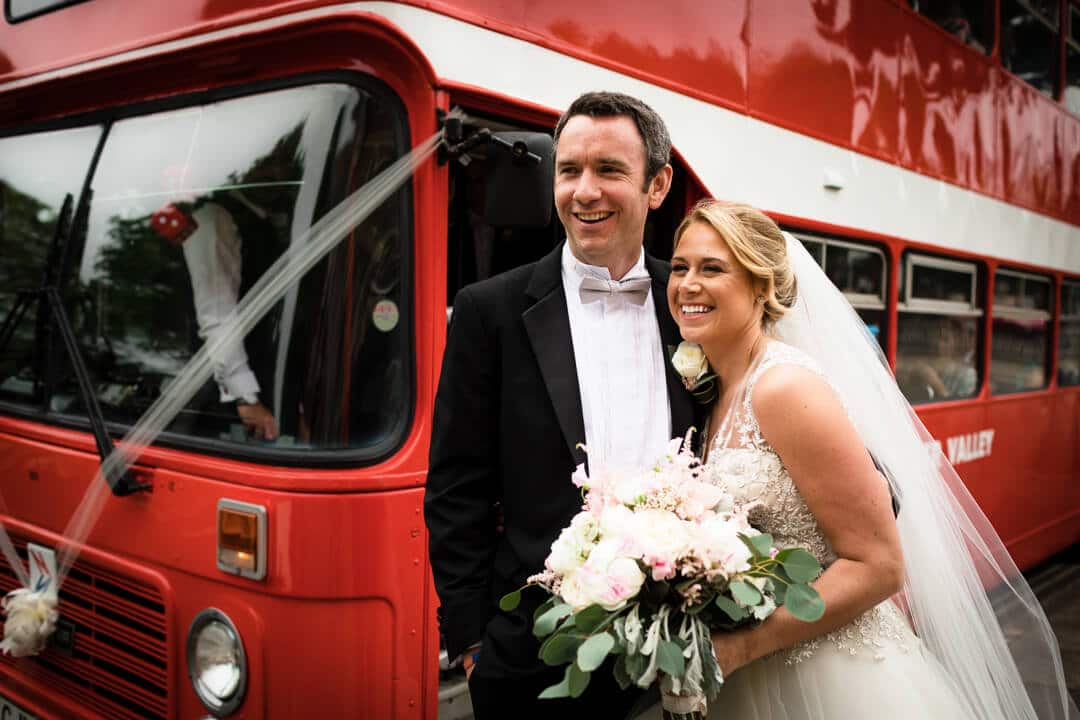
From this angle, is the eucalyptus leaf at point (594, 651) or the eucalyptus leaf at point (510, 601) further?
the eucalyptus leaf at point (510, 601)

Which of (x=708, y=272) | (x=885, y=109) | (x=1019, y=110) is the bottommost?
(x=708, y=272)

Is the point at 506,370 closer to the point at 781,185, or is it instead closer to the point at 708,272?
the point at 708,272

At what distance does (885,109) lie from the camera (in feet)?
14.9

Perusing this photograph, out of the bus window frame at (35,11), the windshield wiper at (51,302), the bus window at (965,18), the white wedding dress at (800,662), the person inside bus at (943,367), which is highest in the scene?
the bus window at (965,18)

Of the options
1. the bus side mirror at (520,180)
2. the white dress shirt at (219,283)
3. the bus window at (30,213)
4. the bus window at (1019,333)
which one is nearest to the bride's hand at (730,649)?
the bus side mirror at (520,180)

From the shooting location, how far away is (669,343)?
6.96 ft

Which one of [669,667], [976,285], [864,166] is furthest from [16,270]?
[976,285]

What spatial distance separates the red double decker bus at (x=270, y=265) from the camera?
89.2 inches

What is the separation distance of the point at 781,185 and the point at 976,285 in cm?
254

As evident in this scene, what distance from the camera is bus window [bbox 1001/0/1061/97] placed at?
5918 millimetres

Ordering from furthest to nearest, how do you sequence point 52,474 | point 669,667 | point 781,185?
1. point 781,185
2. point 52,474
3. point 669,667

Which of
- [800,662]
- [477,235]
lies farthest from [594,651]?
[477,235]

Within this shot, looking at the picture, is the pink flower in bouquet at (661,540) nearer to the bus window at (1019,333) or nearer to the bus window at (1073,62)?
the bus window at (1019,333)

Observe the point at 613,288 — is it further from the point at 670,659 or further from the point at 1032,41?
the point at 1032,41
